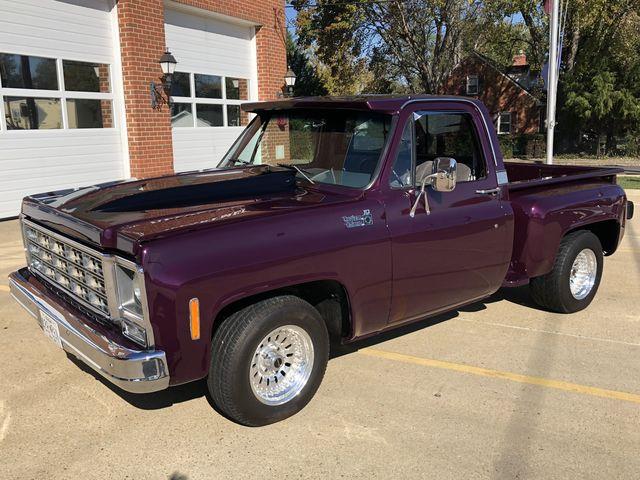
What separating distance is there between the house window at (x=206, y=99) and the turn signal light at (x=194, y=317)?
1021 centimetres

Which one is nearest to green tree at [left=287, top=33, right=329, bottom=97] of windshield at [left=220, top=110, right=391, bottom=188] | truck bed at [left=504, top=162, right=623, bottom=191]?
truck bed at [left=504, top=162, right=623, bottom=191]

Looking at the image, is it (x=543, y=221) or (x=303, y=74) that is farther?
(x=303, y=74)

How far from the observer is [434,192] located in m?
4.11

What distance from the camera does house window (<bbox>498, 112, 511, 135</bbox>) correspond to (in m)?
39.0

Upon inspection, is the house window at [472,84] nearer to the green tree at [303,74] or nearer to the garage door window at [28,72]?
the green tree at [303,74]

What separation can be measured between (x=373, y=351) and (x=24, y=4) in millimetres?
8779

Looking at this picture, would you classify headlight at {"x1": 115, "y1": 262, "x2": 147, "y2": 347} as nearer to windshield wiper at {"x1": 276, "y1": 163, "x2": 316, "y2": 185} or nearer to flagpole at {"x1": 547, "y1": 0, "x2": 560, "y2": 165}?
windshield wiper at {"x1": 276, "y1": 163, "x2": 316, "y2": 185}

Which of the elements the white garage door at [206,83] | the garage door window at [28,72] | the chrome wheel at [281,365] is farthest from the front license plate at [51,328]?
the white garage door at [206,83]

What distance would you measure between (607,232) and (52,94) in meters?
9.10

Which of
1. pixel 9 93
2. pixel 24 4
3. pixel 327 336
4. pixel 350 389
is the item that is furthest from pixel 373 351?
pixel 24 4

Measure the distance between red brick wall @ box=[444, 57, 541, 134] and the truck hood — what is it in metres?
35.3

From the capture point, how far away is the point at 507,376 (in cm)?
421

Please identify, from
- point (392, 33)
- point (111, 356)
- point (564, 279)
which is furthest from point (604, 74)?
point (111, 356)

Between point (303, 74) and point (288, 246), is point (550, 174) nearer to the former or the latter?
point (288, 246)
